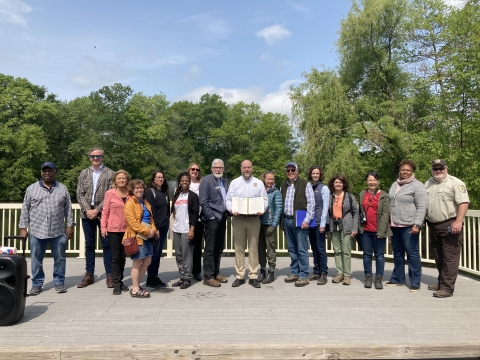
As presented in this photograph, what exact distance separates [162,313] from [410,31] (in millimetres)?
20880

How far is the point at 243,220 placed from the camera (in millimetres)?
6242

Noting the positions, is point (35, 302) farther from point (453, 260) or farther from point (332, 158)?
point (332, 158)

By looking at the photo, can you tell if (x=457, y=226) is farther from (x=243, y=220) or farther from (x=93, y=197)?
(x=93, y=197)

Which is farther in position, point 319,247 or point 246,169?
point 319,247

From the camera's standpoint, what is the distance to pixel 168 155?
46.0 m

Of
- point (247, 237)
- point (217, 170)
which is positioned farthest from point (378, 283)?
point (217, 170)

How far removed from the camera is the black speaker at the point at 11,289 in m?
4.20

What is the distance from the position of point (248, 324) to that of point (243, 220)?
2.13 m

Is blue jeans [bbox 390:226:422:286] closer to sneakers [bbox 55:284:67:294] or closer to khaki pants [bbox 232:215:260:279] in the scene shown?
khaki pants [bbox 232:215:260:279]

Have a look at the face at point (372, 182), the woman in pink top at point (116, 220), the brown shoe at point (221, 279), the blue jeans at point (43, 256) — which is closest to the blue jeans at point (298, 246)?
the brown shoe at point (221, 279)

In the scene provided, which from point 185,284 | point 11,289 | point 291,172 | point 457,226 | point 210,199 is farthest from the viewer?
point 291,172

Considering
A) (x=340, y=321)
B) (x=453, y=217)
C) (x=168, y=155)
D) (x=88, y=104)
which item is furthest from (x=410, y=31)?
(x=88, y=104)

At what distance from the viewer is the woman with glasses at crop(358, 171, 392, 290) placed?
612cm

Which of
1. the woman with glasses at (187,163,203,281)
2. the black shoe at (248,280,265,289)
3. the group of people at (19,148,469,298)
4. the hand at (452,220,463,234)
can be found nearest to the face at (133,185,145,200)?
the group of people at (19,148,469,298)
